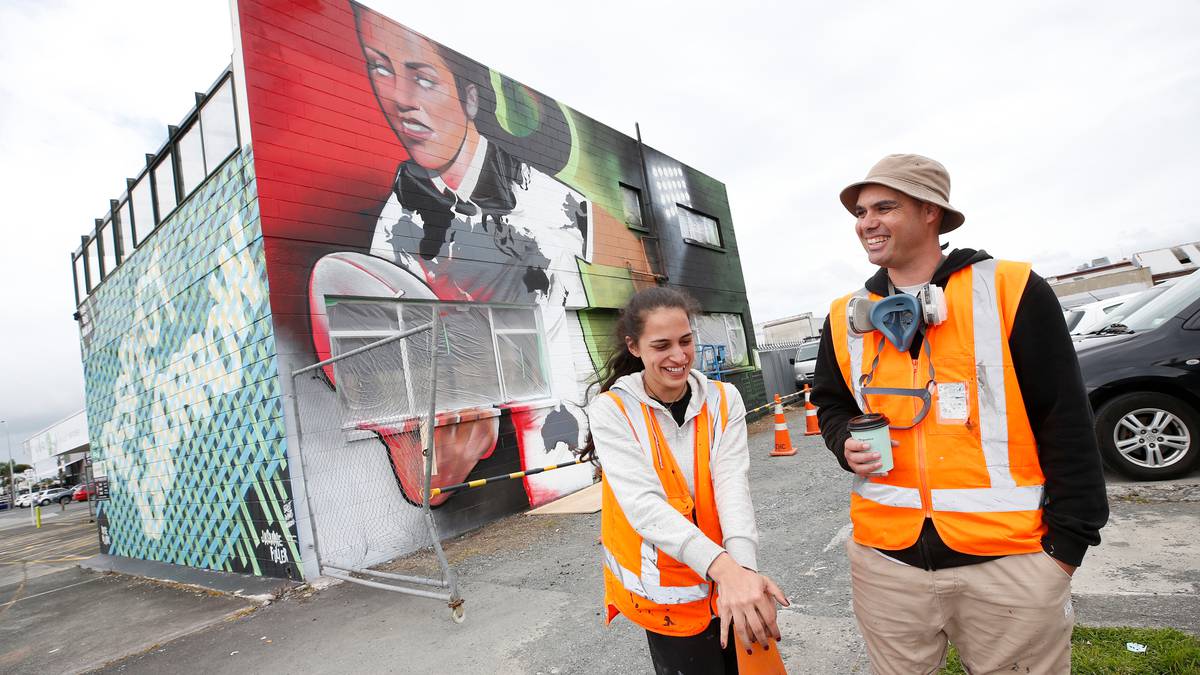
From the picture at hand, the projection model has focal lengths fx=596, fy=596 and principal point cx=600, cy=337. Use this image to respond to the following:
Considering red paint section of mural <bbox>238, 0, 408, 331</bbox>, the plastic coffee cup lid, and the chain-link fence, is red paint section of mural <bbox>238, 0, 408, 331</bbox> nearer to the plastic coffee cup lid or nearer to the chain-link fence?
the chain-link fence

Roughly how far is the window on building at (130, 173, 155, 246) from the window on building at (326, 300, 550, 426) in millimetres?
4566

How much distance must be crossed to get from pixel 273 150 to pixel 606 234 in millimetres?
5979

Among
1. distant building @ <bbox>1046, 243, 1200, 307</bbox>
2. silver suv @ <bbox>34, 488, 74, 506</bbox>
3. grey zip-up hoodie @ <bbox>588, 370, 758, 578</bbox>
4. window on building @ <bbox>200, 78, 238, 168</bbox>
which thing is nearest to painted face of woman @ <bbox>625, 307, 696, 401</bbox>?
grey zip-up hoodie @ <bbox>588, 370, 758, 578</bbox>

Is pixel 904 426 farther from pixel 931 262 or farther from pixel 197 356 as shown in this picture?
pixel 197 356

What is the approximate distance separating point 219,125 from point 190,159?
4.15 ft

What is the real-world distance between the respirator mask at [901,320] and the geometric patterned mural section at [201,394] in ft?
19.5

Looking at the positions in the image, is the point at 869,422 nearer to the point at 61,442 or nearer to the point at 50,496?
the point at 61,442

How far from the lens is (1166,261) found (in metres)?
29.8

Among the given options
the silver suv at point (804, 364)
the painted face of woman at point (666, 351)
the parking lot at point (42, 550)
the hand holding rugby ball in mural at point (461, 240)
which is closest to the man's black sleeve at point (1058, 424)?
the painted face of woman at point (666, 351)

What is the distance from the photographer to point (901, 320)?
5.87 feet

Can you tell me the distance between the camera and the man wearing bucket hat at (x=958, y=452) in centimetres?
156

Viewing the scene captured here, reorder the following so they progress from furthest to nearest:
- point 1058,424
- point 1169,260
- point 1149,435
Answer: point 1169,260
point 1149,435
point 1058,424

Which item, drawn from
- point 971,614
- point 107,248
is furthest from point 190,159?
point 971,614

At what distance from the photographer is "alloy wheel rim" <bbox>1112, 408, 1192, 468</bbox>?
4863 mm
